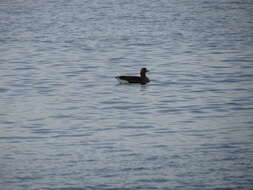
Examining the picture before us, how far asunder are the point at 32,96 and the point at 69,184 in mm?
12927

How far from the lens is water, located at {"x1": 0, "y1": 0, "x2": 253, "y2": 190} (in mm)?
15609

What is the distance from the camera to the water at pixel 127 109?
15.6 meters

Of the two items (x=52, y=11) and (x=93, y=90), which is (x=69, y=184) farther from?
(x=52, y=11)

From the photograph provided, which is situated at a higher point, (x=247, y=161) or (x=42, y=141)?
(x=42, y=141)

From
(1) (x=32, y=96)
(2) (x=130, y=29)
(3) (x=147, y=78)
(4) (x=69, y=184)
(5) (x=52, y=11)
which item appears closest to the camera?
(4) (x=69, y=184)

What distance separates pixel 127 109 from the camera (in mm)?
24125

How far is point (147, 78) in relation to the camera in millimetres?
30547

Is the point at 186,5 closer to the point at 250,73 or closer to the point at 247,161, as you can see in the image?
the point at 250,73

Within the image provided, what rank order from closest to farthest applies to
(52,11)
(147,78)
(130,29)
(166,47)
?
(147,78), (166,47), (130,29), (52,11)

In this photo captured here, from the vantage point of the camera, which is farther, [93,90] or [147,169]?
[93,90]

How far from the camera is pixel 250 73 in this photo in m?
31.9

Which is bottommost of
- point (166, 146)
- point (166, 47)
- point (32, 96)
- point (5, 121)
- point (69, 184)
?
point (69, 184)

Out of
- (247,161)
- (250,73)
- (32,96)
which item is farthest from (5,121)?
(250,73)

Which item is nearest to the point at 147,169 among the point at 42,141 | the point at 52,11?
the point at 42,141
